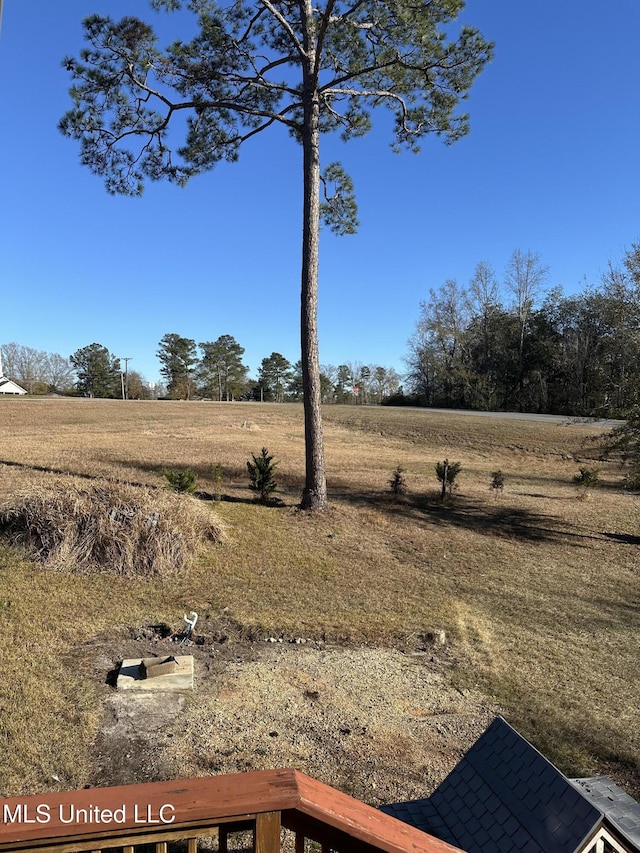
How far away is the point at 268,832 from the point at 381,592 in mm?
5428

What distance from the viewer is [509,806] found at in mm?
1963

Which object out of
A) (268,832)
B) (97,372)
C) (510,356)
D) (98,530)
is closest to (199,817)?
(268,832)

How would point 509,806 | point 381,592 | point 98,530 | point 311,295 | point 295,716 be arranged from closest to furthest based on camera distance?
point 509,806 < point 295,716 < point 98,530 < point 381,592 < point 311,295

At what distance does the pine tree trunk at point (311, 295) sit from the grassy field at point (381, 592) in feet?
2.52

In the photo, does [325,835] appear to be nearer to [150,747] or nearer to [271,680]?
[150,747]

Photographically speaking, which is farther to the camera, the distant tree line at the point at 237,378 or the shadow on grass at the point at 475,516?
the distant tree line at the point at 237,378

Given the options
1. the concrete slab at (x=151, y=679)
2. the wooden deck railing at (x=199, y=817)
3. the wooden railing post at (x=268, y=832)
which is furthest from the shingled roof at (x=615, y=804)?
the concrete slab at (x=151, y=679)

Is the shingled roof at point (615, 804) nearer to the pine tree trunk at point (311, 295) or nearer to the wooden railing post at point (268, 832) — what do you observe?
the wooden railing post at point (268, 832)

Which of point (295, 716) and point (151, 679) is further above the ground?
point (151, 679)

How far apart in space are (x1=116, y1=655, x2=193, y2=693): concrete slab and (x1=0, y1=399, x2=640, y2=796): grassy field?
258mm

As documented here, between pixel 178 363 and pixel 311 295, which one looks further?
pixel 178 363

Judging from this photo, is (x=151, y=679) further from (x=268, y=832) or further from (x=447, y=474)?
(x=447, y=474)

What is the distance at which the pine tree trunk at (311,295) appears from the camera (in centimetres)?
871

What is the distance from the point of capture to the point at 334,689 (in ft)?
13.6
